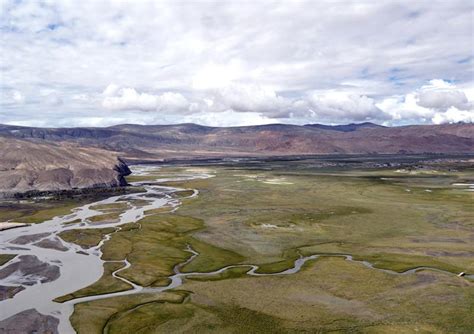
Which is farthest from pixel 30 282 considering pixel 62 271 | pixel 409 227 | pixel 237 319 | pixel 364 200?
pixel 364 200

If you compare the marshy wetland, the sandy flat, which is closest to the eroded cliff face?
the marshy wetland

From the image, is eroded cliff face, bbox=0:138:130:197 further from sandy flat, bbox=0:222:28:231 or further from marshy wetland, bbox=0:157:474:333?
sandy flat, bbox=0:222:28:231

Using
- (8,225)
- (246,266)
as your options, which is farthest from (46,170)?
(246,266)

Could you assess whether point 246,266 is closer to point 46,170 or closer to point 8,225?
point 8,225

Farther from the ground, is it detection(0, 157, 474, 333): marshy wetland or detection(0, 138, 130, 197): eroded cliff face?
detection(0, 138, 130, 197): eroded cliff face

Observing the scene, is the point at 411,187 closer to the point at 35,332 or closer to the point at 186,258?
the point at 186,258

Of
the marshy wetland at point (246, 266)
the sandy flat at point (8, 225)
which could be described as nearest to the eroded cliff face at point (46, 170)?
the marshy wetland at point (246, 266)
